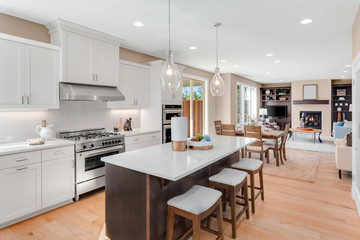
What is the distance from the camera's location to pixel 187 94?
271 inches

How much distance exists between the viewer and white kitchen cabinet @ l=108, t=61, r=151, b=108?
4.22 m

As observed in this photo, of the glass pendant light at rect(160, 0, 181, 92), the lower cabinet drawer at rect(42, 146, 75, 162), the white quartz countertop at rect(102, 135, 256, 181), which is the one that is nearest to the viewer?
the white quartz countertop at rect(102, 135, 256, 181)

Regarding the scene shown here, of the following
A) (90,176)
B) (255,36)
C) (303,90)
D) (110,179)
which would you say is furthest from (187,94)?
(303,90)

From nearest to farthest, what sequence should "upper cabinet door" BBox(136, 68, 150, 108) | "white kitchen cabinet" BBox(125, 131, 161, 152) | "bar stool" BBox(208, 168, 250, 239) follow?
1. "bar stool" BBox(208, 168, 250, 239)
2. "white kitchen cabinet" BBox(125, 131, 161, 152)
3. "upper cabinet door" BBox(136, 68, 150, 108)

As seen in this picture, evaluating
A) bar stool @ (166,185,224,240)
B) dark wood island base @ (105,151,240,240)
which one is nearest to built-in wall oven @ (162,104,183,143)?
dark wood island base @ (105,151,240,240)

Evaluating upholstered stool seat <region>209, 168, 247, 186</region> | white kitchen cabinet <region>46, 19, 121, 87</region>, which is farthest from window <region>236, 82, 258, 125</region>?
upholstered stool seat <region>209, 168, 247, 186</region>

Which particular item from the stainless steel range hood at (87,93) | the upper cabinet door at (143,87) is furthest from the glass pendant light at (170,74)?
the upper cabinet door at (143,87)

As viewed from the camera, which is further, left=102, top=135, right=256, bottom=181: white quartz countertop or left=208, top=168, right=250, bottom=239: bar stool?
left=208, top=168, right=250, bottom=239: bar stool

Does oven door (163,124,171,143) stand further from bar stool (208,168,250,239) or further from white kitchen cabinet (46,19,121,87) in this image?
bar stool (208,168,250,239)

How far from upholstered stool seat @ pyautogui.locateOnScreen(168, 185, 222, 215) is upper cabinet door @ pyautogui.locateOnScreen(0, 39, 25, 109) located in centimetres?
244

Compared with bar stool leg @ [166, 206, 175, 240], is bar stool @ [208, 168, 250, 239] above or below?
above

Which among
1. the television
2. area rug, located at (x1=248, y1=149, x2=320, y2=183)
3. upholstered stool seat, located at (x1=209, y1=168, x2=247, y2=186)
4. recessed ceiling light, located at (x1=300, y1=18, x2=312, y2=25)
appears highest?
recessed ceiling light, located at (x1=300, y1=18, x2=312, y2=25)

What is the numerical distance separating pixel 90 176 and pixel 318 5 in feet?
13.0

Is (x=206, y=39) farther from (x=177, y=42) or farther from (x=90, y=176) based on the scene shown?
(x=90, y=176)
